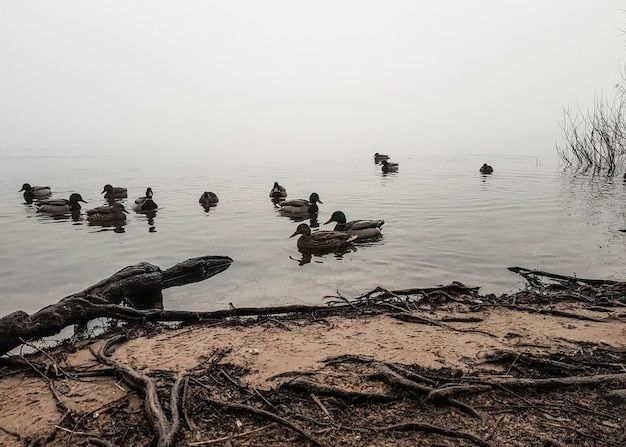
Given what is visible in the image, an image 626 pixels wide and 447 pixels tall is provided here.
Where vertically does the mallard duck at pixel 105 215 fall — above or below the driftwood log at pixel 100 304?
above

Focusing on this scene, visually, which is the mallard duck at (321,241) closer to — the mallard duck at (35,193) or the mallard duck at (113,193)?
the mallard duck at (113,193)

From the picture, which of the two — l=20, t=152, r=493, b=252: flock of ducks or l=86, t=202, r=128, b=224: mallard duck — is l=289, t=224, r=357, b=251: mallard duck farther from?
l=86, t=202, r=128, b=224: mallard duck

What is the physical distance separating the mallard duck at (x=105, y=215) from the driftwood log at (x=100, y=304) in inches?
279

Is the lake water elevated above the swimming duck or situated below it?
below

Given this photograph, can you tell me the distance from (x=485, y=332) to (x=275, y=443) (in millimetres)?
2867

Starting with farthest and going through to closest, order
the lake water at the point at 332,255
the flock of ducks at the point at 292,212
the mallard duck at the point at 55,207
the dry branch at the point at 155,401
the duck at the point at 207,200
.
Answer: the duck at the point at 207,200 → the mallard duck at the point at 55,207 → the flock of ducks at the point at 292,212 → the lake water at the point at 332,255 → the dry branch at the point at 155,401

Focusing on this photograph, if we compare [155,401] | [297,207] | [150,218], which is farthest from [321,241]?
[150,218]

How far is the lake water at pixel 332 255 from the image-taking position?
742 cm

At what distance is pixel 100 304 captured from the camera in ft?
18.2

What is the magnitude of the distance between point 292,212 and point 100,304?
27.8 feet

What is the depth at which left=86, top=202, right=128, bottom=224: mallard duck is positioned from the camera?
43.5ft

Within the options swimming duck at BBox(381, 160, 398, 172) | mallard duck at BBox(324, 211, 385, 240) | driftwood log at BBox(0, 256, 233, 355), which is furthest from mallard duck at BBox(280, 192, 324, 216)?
swimming duck at BBox(381, 160, 398, 172)

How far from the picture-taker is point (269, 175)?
2661 cm

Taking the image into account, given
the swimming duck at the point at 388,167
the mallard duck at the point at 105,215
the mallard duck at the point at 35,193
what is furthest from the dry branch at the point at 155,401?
the swimming duck at the point at 388,167
